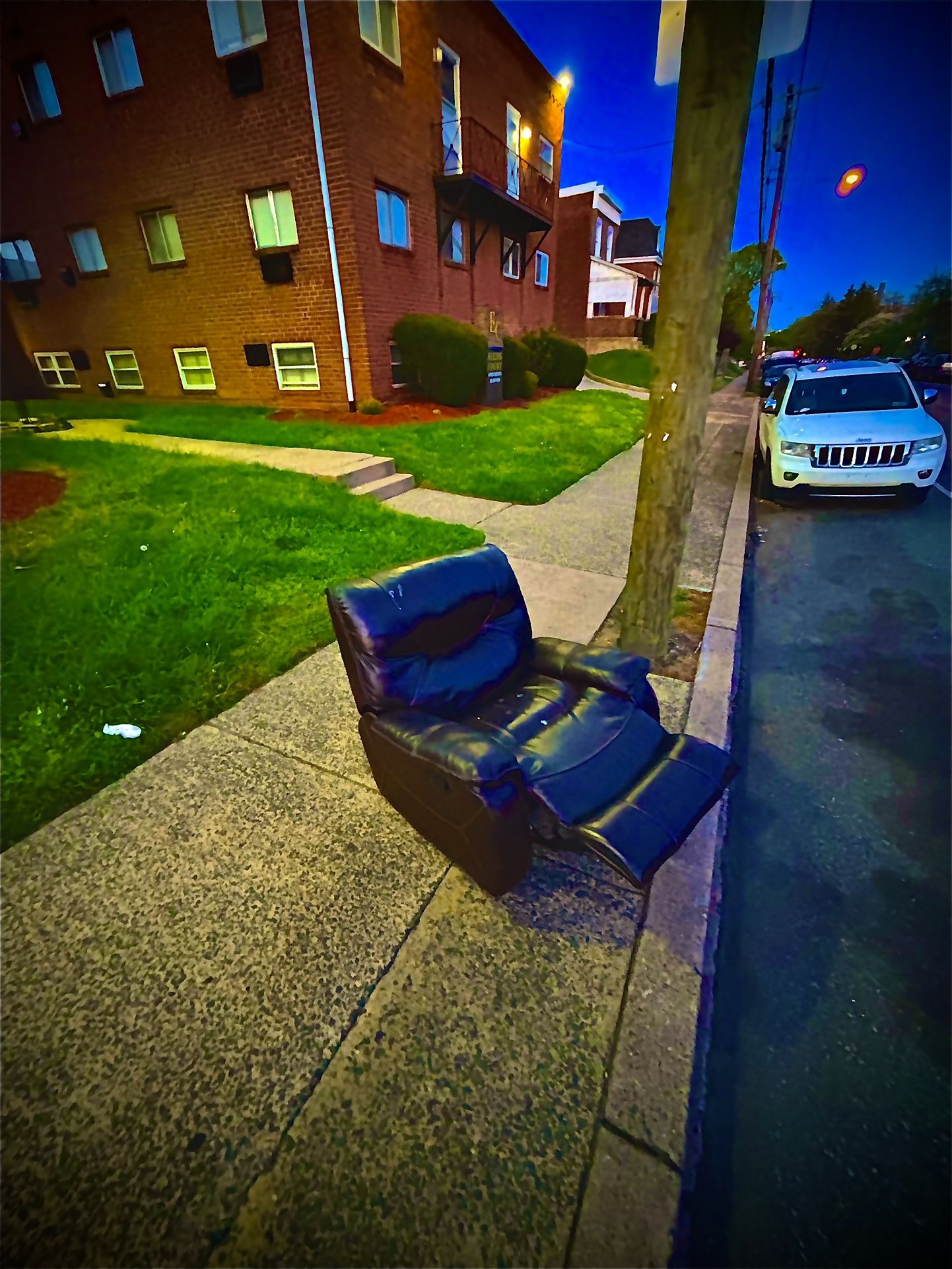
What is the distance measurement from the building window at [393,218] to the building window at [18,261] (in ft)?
34.3

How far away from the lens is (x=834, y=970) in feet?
6.66

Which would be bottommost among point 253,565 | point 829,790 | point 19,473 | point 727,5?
point 829,790

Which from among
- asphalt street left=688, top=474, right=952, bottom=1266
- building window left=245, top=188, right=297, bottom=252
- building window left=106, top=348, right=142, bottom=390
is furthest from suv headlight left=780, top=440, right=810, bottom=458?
building window left=106, top=348, right=142, bottom=390

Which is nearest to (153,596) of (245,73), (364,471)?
(364,471)

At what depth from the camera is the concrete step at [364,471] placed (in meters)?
7.19

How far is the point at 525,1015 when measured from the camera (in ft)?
5.84

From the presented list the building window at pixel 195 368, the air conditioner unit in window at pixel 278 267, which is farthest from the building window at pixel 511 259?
the building window at pixel 195 368

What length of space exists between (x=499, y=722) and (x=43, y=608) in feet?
12.4

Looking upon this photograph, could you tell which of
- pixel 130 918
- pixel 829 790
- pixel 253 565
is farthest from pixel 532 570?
pixel 130 918

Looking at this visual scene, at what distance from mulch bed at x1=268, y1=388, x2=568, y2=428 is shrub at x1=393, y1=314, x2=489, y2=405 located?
0.36m

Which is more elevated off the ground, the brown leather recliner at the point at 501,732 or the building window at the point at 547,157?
the building window at the point at 547,157

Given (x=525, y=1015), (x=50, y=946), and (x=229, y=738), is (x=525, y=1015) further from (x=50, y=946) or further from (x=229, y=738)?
(x=229, y=738)

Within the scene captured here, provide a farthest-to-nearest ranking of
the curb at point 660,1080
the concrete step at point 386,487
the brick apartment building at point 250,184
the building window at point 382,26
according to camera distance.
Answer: the building window at point 382,26 < the brick apartment building at point 250,184 < the concrete step at point 386,487 < the curb at point 660,1080

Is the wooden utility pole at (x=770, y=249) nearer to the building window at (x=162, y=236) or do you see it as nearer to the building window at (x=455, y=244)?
the building window at (x=455, y=244)
